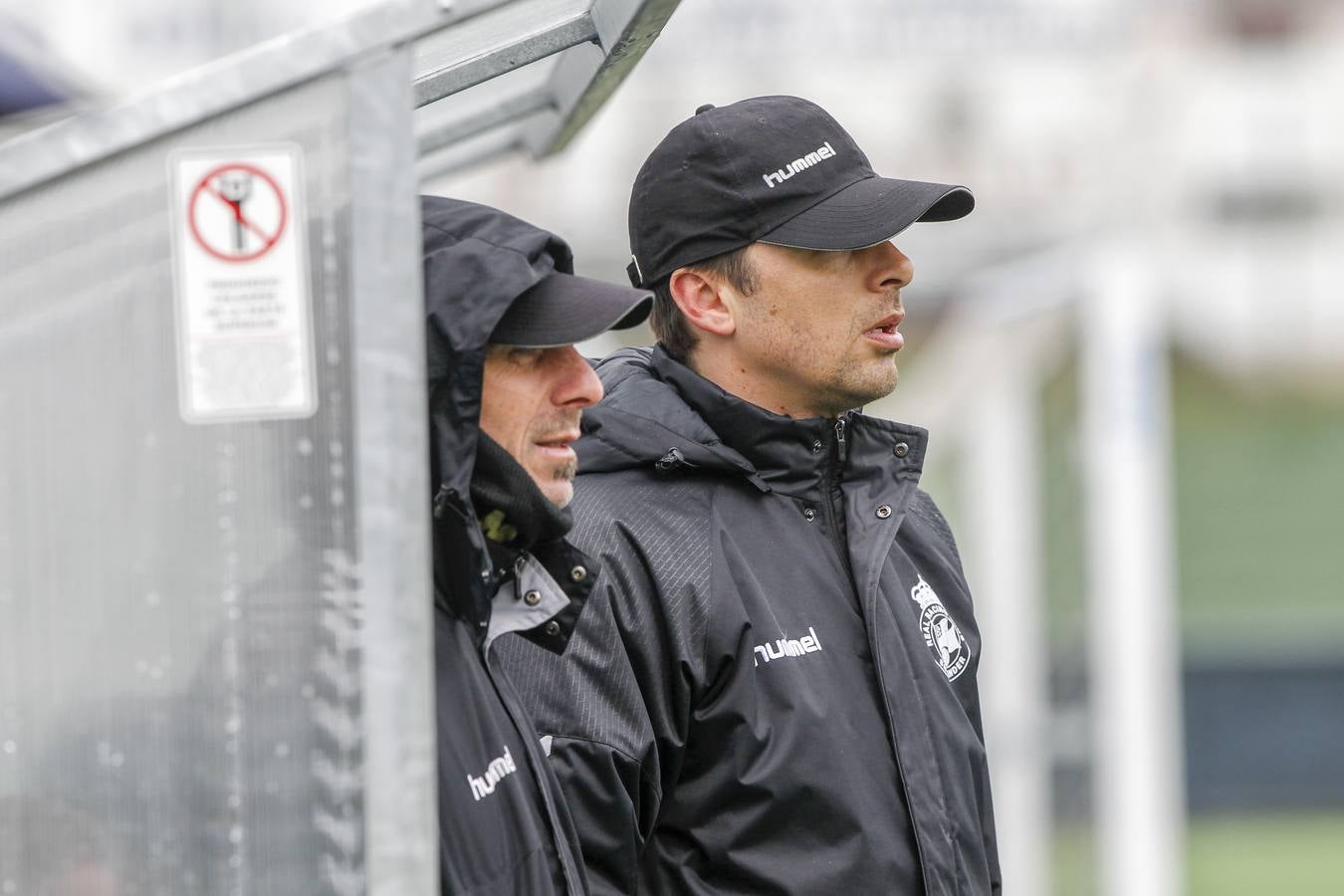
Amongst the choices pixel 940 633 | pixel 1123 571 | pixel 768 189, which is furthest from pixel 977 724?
pixel 1123 571

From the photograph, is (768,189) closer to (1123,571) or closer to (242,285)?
(242,285)

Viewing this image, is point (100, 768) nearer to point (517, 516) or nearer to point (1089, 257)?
point (517, 516)

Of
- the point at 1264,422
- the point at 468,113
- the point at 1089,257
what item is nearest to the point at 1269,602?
the point at 1264,422

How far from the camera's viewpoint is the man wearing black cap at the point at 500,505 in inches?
63.7

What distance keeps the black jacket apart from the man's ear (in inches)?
3.9

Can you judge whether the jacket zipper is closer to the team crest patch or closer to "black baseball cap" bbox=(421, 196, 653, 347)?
the team crest patch

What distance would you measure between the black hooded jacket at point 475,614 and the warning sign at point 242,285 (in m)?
0.28

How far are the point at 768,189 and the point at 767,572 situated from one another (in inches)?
18.6

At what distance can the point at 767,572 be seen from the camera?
214 cm

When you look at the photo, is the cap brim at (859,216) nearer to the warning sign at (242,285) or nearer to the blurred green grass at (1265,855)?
the warning sign at (242,285)

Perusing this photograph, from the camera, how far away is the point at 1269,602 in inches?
1046

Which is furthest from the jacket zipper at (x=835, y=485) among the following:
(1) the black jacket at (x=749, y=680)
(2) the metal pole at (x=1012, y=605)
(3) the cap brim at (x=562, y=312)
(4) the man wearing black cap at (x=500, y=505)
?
(2) the metal pole at (x=1012, y=605)

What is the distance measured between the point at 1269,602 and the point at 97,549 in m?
26.9

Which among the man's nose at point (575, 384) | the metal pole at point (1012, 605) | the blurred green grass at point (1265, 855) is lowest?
the blurred green grass at point (1265, 855)
